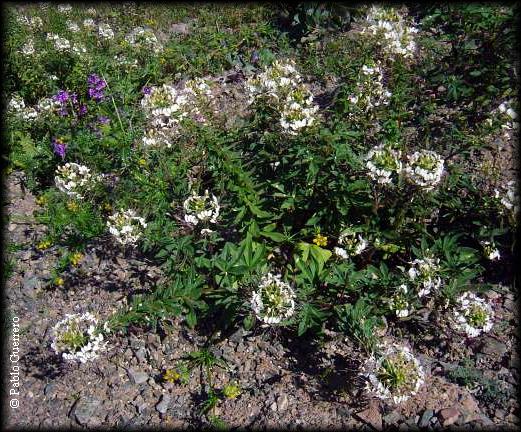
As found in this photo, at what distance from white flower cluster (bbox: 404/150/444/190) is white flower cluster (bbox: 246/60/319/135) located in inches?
32.5

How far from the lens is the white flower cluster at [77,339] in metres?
3.33

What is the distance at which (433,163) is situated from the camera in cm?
341

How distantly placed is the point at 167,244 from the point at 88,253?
1193 mm

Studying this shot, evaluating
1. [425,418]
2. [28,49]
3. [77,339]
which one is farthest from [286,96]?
[28,49]

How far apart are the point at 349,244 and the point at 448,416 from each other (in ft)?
4.69

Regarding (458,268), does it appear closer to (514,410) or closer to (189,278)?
(514,410)

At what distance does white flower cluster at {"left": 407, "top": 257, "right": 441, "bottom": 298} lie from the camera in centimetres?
345

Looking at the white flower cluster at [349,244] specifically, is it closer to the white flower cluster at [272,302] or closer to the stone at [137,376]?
the white flower cluster at [272,302]

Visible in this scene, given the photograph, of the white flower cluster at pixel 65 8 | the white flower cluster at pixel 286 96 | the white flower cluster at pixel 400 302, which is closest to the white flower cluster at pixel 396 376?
the white flower cluster at pixel 400 302

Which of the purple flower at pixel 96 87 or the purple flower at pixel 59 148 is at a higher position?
the purple flower at pixel 96 87

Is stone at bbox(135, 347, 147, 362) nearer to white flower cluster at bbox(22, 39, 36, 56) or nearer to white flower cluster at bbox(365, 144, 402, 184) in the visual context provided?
white flower cluster at bbox(365, 144, 402, 184)

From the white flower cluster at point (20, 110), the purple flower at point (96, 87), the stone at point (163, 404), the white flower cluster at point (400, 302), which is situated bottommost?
the stone at point (163, 404)

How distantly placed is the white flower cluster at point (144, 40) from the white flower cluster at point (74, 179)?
281 centimetres

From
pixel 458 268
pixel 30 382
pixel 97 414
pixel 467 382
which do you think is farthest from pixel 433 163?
pixel 30 382
